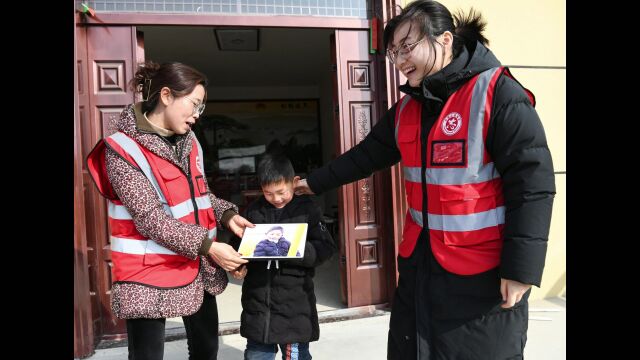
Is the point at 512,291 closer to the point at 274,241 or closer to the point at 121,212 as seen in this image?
the point at 274,241

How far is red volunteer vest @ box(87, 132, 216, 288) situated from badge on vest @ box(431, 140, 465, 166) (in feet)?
3.55

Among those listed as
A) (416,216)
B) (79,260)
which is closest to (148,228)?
(416,216)

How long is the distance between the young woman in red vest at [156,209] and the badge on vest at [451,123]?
1.04m

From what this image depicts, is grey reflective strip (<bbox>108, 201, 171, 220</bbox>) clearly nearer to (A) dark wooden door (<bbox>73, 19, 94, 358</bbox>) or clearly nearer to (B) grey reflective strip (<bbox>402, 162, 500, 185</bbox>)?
(B) grey reflective strip (<bbox>402, 162, 500, 185</bbox>)

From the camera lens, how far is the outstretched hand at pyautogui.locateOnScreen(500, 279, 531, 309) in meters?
1.40

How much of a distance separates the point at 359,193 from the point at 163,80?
7.01ft

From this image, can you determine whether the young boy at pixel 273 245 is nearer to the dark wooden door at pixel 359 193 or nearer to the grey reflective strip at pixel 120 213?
the grey reflective strip at pixel 120 213

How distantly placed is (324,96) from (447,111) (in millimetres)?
8376

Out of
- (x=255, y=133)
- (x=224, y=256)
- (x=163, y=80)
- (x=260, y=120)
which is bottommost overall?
(x=224, y=256)

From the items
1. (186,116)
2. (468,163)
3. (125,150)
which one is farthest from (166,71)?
(468,163)

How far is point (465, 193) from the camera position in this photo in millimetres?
1459

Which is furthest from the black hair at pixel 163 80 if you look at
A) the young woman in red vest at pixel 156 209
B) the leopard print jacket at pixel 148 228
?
the leopard print jacket at pixel 148 228

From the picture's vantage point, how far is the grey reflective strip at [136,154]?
1723mm

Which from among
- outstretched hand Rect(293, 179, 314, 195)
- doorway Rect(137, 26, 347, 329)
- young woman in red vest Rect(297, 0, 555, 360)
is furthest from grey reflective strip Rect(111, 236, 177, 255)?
doorway Rect(137, 26, 347, 329)
